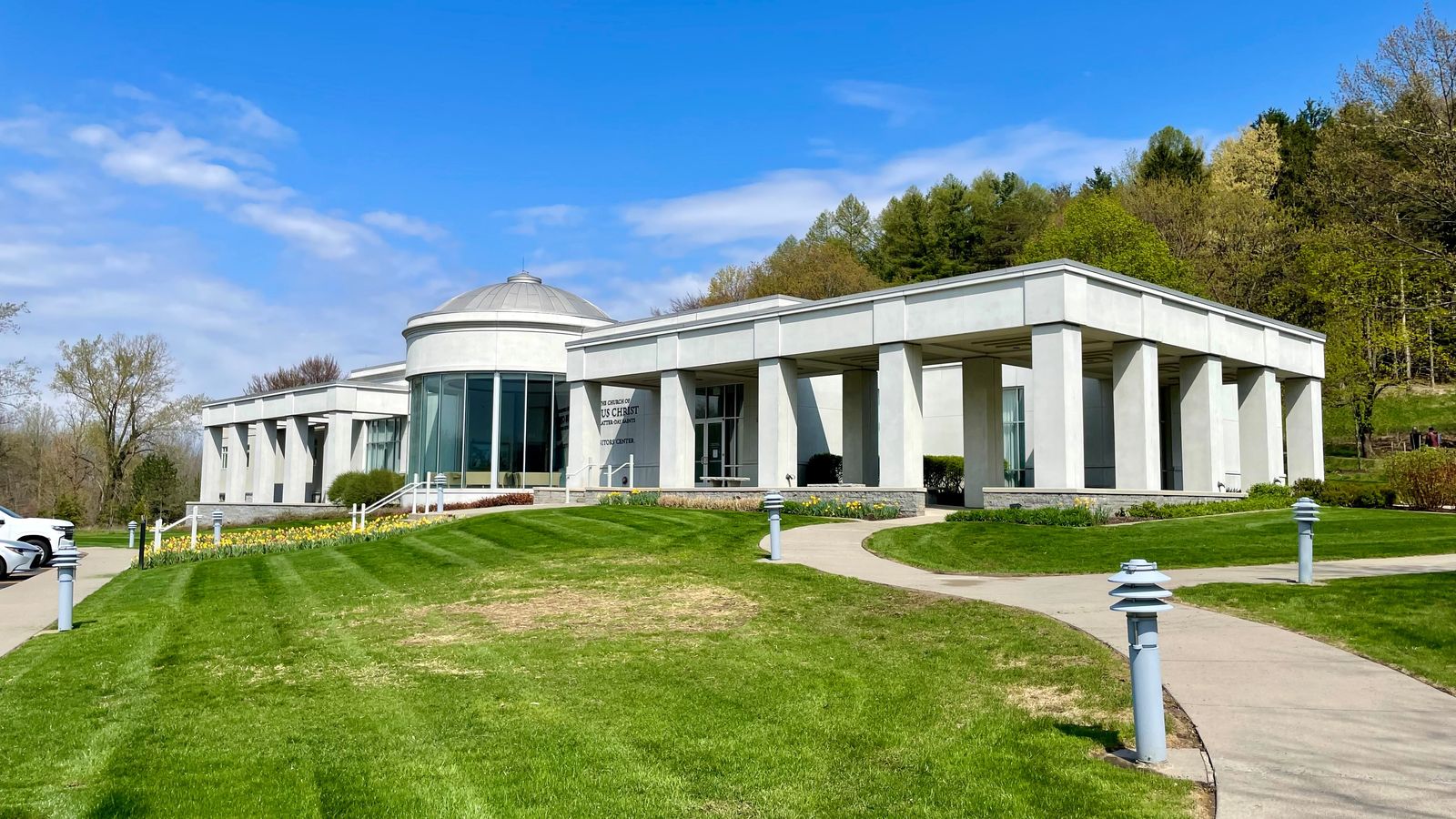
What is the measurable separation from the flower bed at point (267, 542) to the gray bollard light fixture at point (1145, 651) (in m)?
20.5

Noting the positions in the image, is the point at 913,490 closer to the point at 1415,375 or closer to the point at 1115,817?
the point at 1115,817

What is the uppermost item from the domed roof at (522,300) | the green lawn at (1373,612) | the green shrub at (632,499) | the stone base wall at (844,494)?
the domed roof at (522,300)

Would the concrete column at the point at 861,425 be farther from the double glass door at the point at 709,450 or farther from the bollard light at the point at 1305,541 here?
the bollard light at the point at 1305,541

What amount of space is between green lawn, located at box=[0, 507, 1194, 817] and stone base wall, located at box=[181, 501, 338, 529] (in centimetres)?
2777

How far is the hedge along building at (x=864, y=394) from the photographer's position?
25141 mm

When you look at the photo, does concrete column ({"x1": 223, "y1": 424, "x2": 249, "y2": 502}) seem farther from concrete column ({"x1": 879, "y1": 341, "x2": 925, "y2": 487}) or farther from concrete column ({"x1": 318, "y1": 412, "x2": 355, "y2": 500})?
concrete column ({"x1": 879, "y1": 341, "x2": 925, "y2": 487})

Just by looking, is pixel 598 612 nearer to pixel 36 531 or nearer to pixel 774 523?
pixel 774 523

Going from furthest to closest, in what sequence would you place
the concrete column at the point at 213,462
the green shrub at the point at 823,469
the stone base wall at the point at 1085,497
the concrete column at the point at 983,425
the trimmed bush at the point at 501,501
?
the concrete column at the point at 213,462
the green shrub at the point at 823,469
the trimmed bush at the point at 501,501
the concrete column at the point at 983,425
the stone base wall at the point at 1085,497

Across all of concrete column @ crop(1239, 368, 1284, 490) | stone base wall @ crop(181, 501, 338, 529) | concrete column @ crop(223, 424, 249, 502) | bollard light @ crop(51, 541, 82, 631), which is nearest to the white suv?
bollard light @ crop(51, 541, 82, 631)

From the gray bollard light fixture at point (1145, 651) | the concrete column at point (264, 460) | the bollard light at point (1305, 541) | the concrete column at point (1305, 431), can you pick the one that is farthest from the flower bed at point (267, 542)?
the concrete column at point (264, 460)

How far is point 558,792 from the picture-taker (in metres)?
5.67

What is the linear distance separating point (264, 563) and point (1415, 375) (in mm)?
62987

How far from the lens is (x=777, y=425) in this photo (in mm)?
29766

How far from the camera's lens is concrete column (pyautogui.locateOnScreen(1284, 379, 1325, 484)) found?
110ft
